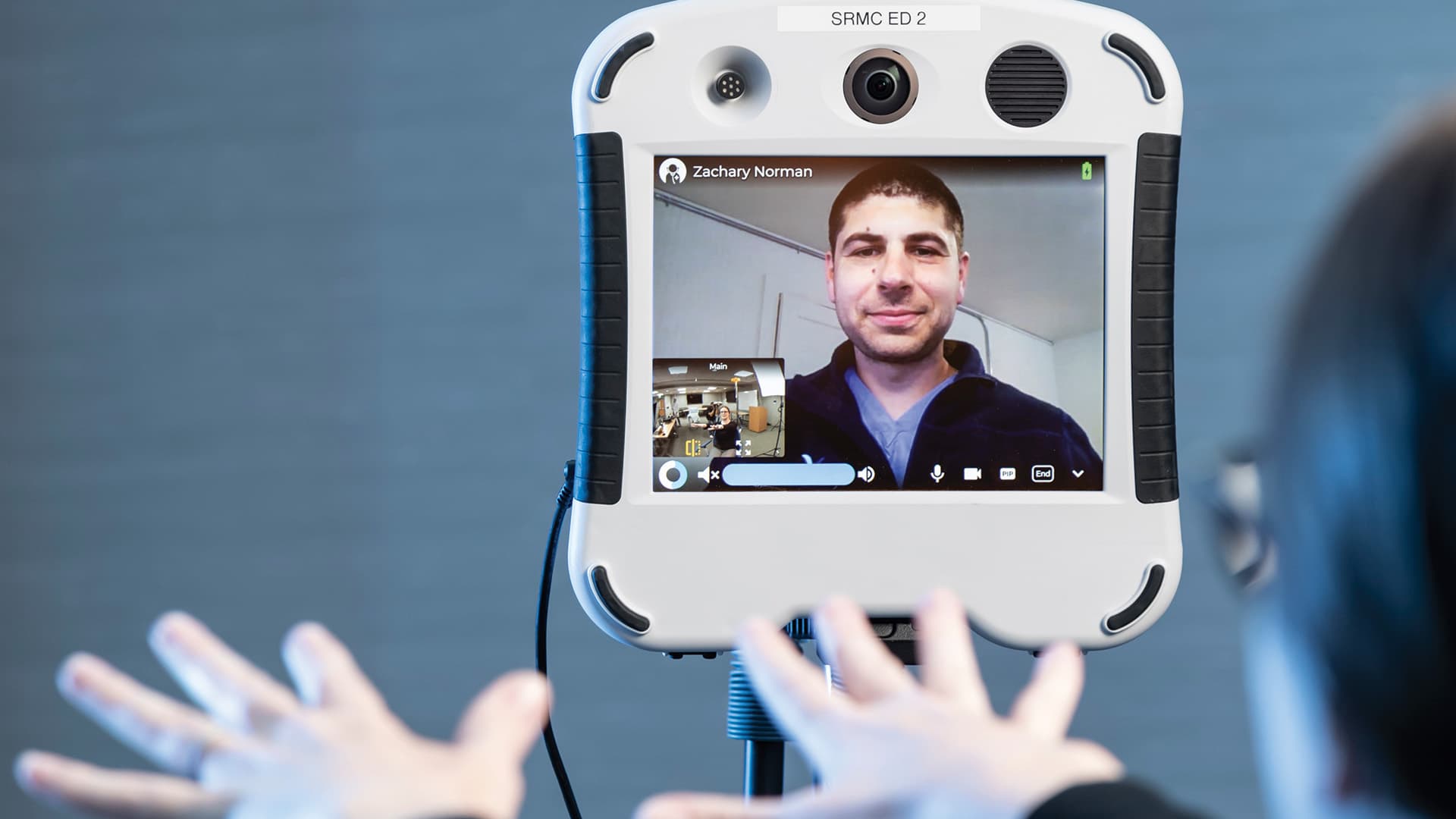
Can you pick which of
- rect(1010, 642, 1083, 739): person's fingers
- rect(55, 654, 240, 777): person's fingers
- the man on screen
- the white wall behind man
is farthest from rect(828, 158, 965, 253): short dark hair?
rect(55, 654, 240, 777): person's fingers

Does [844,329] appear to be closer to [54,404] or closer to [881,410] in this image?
[881,410]

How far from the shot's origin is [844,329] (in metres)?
0.92

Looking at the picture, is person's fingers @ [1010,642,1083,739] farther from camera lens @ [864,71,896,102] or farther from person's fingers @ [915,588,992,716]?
camera lens @ [864,71,896,102]

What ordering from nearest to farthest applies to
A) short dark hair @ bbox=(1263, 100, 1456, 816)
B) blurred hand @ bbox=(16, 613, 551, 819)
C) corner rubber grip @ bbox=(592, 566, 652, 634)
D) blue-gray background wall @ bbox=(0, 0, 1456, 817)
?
short dark hair @ bbox=(1263, 100, 1456, 816) < blurred hand @ bbox=(16, 613, 551, 819) < corner rubber grip @ bbox=(592, 566, 652, 634) < blue-gray background wall @ bbox=(0, 0, 1456, 817)

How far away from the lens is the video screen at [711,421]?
3.03ft

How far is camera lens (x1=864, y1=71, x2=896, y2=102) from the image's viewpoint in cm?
92

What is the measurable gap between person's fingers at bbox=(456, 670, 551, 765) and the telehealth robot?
0.40 metres

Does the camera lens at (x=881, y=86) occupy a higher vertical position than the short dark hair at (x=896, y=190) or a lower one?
higher

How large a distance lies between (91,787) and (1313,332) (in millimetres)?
436

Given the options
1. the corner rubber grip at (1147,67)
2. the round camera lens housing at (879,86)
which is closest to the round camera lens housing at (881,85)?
the round camera lens housing at (879,86)

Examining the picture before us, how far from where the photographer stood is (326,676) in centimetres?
51

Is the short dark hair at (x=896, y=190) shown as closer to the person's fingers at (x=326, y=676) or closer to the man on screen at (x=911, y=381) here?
the man on screen at (x=911, y=381)

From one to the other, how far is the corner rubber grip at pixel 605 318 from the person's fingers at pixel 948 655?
0.43m

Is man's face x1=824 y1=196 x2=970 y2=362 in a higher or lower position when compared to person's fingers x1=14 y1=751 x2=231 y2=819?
higher
